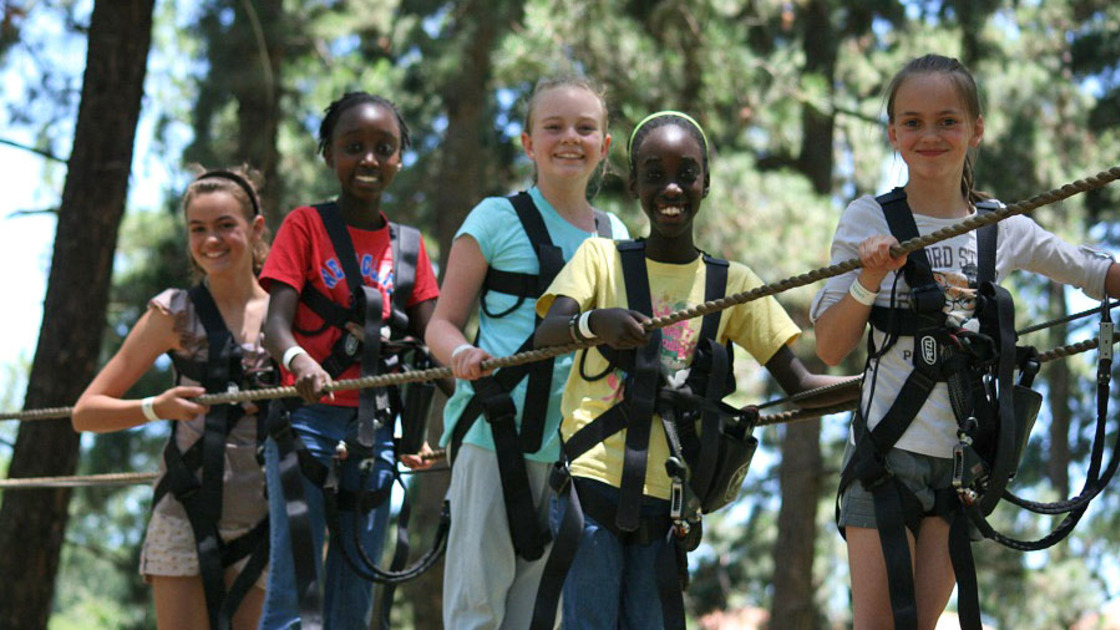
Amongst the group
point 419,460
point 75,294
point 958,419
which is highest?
point 75,294

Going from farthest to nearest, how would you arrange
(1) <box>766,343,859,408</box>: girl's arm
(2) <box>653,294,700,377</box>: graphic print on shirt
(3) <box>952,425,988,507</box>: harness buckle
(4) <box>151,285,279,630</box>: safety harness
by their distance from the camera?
(4) <box>151,285,279,630</box>: safety harness
(1) <box>766,343,859,408</box>: girl's arm
(2) <box>653,294,700,377</box>: graphic print on shirt
(3) <box>952,425,988,507</box>: harness buckle

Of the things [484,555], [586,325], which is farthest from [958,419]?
[484,555]

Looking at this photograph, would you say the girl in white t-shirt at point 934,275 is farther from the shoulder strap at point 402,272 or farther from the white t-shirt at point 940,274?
the shoulder strap at point 402,272

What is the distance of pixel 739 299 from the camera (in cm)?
310

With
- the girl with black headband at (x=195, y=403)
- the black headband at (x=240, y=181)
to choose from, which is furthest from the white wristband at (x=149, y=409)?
the black headband at (x=240, y=181)

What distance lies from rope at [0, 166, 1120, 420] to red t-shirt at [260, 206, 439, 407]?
16 centimetres

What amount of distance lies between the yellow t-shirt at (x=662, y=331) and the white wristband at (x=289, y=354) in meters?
0.72

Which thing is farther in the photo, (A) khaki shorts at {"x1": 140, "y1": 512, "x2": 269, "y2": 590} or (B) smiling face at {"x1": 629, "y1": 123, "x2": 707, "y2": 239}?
(A) khaki shorts at {"x1": 140, "y1": 512, "x2": 269, "y2": 590}

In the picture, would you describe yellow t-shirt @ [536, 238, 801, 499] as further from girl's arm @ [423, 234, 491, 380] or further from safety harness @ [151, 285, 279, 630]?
safety harness @ [151, 285, 279, 630]

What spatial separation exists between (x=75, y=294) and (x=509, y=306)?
3.53 m

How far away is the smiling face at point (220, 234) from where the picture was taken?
425 centimetres

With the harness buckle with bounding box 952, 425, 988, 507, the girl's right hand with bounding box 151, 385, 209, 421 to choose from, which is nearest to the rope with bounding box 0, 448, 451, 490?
the girl's right hand with bounding box 151, 385, 209, 421

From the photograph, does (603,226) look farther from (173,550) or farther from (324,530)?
(173,550)

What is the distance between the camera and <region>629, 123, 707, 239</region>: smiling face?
10.9 ft
